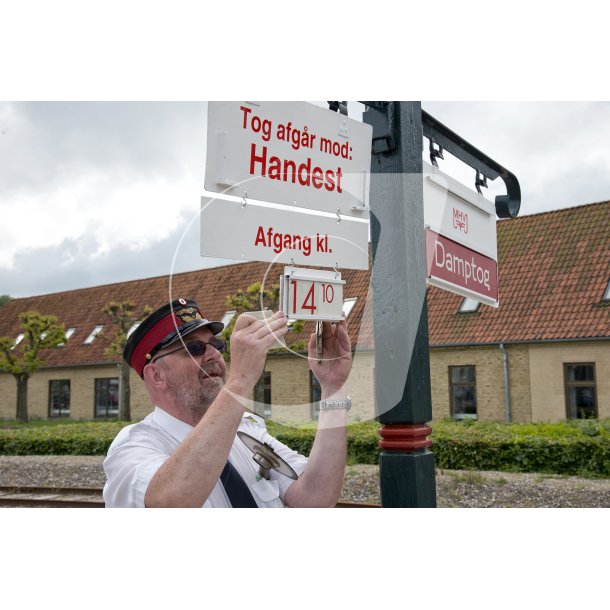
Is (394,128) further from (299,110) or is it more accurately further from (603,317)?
(603,317)

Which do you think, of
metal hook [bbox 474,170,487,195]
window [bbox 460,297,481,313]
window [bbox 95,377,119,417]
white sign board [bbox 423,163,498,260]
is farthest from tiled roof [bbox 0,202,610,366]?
white sign board [bbox 423,163,498,260]

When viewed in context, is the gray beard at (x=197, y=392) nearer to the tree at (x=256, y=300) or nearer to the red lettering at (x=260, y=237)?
the tree at (x=256, y=300)

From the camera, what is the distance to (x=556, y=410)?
477 inches

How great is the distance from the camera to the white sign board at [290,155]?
1.58 meters

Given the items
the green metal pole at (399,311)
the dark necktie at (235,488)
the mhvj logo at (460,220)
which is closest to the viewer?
the dark necktie at (235,488)

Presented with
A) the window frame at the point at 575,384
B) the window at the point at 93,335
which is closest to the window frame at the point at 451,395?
the window frame at the point at 575,384

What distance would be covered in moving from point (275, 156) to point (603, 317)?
1142 centimetres

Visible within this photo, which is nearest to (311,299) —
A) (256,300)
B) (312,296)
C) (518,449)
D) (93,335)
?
(312,296)

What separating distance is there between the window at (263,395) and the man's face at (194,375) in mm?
196

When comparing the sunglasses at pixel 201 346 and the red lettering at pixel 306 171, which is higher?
the red lettering at pixel 306 171

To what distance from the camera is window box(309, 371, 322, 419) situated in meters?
1.74

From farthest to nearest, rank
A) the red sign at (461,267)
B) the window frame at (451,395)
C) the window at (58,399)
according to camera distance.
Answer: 1. the window frame at (451,395)
2. the window at (58,399)
3. the red sign at (461,267)

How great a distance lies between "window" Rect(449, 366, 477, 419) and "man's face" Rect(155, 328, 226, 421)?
1155cm

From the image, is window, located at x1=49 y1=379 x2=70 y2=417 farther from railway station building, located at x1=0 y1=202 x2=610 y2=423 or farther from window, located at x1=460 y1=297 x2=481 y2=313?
window, located at x1=460 y1=297 x2=481 y2=313
